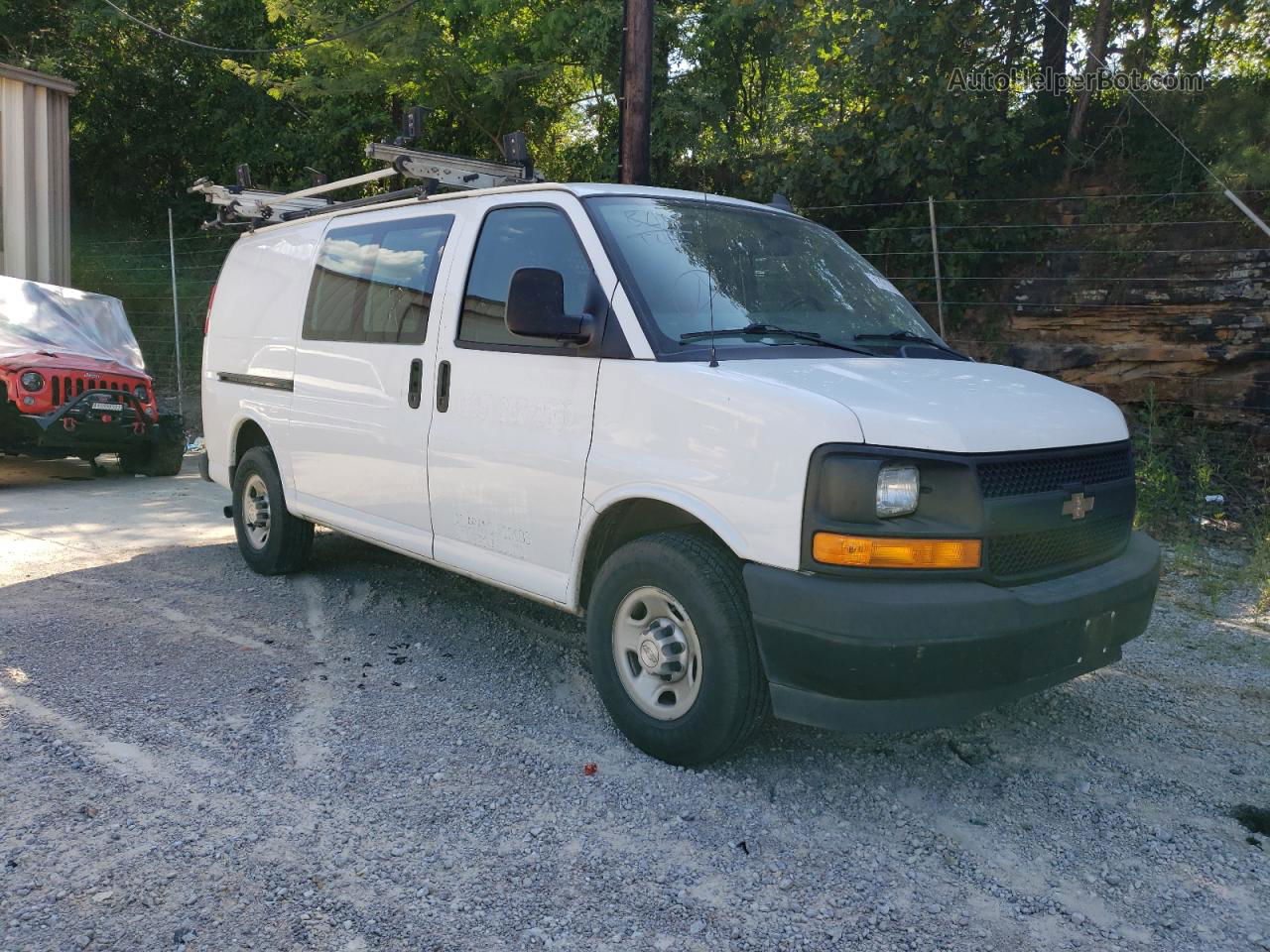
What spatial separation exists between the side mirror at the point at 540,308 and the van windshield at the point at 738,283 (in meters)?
0.26

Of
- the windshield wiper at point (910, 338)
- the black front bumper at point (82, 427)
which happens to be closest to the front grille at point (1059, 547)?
the windshield wiper at point (910, 338)

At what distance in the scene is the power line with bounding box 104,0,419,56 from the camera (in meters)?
16.6

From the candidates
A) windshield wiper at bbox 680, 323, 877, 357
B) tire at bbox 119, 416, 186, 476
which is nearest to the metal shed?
tire at bbox 119, 416, 186, 476

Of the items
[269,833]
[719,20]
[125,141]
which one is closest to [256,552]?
[269,833]

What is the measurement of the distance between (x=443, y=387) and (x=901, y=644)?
233 centimetres

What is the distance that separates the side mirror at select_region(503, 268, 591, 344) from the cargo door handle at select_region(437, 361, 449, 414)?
0.77 meters

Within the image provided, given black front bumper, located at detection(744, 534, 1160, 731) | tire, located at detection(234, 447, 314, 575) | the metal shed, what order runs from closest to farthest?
1. black front bumper, located at detection(744, 534, 1160, 731)
2. tire, located at detection(234, 447, 314, 575)
3. the metal shed

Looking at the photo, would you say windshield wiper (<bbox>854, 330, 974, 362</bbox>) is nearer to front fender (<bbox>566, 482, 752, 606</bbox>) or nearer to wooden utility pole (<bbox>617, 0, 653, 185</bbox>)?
front fender (<bbox>566, 482, 752, 606</bbox>)

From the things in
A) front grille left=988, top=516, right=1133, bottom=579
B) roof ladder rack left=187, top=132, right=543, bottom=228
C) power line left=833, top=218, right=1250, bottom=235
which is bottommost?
front grille left=988, top=516, right=1133, bottom=579

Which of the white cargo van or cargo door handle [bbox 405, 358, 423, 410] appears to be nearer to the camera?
the white cargo van

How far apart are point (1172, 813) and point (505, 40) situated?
612 inches

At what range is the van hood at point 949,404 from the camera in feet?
10.5

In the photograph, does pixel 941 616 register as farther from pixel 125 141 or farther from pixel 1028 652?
pixel 125 141

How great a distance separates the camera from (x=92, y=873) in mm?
2910
